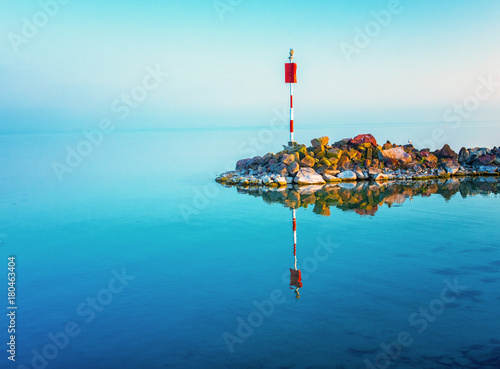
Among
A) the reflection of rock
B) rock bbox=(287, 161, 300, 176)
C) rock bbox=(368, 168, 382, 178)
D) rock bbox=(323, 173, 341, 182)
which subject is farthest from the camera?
rock bbox=(368, 168, 382, 178)

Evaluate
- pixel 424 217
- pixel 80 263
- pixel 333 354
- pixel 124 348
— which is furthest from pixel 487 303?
pixel 80 263

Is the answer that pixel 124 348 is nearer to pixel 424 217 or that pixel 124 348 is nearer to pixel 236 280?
pixel 236 280

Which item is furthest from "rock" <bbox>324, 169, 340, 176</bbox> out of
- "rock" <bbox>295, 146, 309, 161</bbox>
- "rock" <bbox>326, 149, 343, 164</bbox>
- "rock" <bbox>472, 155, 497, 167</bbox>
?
"rock" <bbox>472, 155, 497, 167</bbox>

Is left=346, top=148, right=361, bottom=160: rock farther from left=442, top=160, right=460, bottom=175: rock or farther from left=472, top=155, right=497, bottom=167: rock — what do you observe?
left=472, top=155, right=497, bottom=167: rock

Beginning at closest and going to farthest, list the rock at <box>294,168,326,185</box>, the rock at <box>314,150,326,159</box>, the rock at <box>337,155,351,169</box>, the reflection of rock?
the reflection of rock
the rock at <box>294,168,326,185</box>
the rock at <box>337,155,351,169</box>
the rock at <box>314,150,326,159</box>

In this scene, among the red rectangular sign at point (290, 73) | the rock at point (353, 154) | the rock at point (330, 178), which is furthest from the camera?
the rock at point (353, 154)

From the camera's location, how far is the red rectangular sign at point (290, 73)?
1284 inches

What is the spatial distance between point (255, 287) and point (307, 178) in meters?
19.2

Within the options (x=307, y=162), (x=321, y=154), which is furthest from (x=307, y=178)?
(x=321, y=154)

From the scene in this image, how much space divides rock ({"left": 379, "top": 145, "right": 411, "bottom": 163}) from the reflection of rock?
11.4 ft

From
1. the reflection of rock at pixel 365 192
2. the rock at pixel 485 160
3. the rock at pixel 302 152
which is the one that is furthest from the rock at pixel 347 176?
the rock at pixel 485 160

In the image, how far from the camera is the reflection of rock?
22719mm

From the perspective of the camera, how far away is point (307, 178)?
29.9 meters

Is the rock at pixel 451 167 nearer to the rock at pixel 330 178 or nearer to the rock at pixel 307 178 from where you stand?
the rock at pixel 330 178
